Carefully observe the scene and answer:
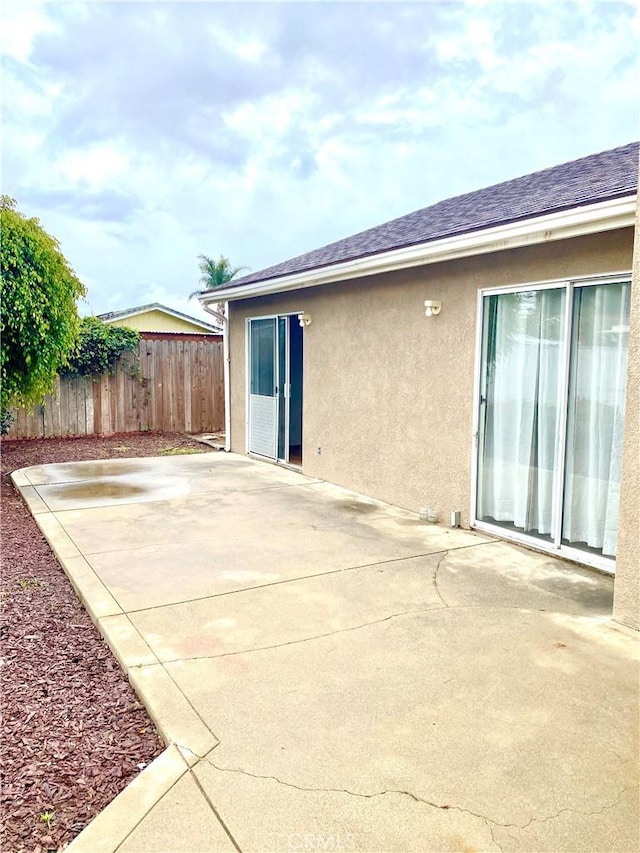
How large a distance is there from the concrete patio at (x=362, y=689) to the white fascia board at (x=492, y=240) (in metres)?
2.78

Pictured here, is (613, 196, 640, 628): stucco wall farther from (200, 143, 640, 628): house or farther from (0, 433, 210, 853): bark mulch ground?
(0, 433, 210, 853): bark mulch ground

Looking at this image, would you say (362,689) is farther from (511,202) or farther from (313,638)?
(511,202)

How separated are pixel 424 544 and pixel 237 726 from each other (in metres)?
3.23

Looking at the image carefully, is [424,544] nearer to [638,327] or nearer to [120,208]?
[638,327]

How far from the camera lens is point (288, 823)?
2.17m

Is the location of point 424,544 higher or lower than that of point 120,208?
lower

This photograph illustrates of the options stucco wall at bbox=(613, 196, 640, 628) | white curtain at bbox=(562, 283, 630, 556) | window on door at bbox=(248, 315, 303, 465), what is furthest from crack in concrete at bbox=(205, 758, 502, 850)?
window on door at bbox=(248, 315, 303, 465)

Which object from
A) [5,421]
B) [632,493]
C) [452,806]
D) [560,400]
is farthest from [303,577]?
[5,421]

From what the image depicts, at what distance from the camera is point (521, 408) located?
5648 mm

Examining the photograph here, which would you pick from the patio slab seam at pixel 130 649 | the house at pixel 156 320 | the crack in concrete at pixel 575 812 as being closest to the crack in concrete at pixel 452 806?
the crack in concrete at pixel 575 812

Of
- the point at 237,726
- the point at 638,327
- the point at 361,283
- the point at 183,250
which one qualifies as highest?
the point at 183,250

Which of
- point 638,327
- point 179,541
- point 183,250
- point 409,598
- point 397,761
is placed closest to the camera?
point 397,761

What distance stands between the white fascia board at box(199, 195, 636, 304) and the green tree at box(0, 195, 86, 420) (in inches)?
122

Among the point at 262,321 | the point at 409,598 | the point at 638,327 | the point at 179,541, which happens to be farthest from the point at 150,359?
the point at 638,327
